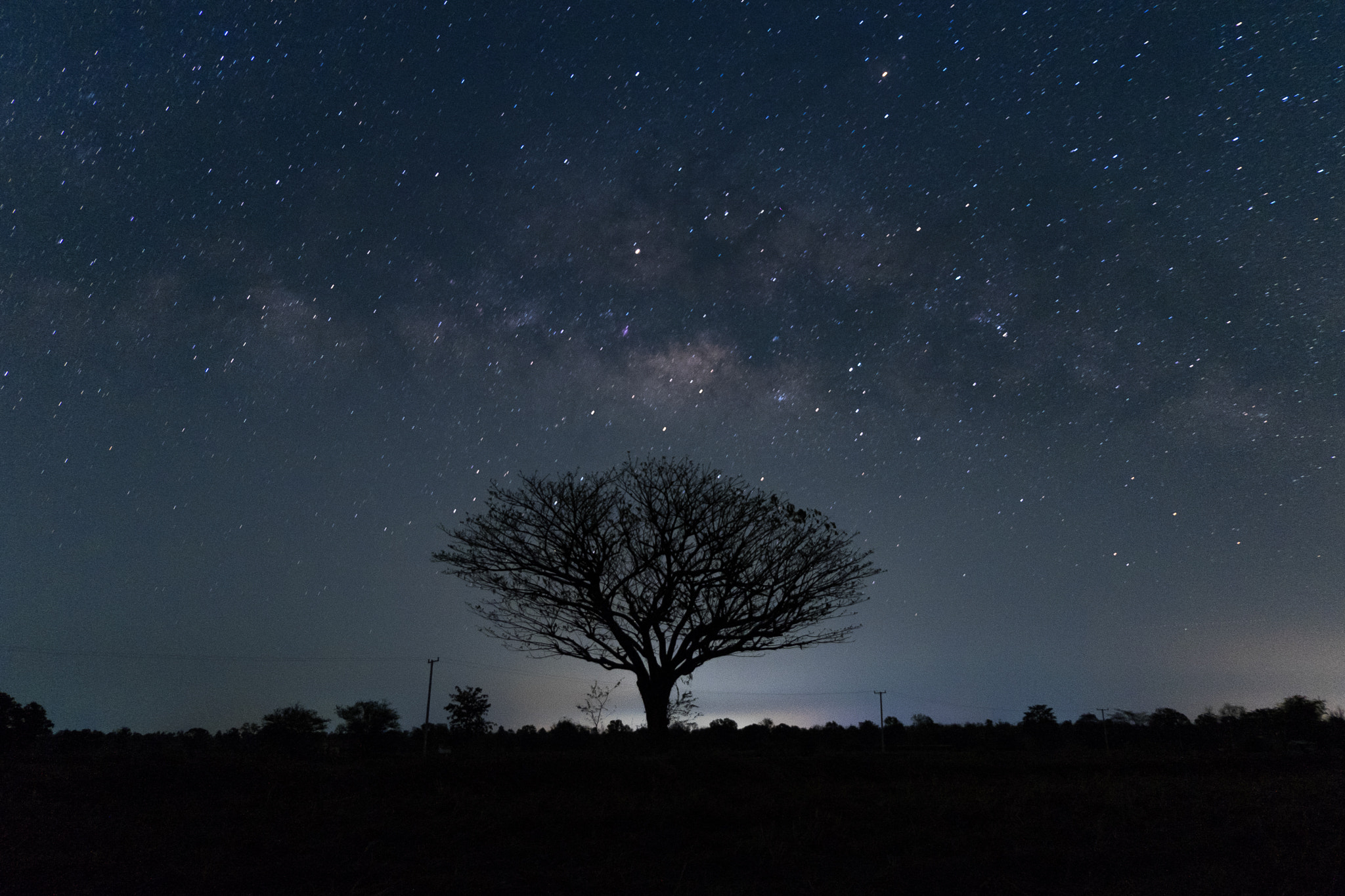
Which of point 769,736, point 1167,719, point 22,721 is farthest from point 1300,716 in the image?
point 22,721

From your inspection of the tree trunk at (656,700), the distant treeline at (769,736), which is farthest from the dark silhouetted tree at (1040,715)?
the tree trunk at (656,700)

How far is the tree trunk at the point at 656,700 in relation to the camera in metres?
19.4

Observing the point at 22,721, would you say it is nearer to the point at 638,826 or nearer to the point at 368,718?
the point at 368,718

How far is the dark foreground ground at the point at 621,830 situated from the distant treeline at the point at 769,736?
15.3 ft

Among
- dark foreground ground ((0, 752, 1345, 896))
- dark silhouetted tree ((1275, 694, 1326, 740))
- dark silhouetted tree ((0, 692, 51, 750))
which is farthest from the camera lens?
dark silhouetted tree ((0, 692, 51, 750))

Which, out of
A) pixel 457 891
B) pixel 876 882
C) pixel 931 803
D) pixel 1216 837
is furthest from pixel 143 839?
pixel 1216 837

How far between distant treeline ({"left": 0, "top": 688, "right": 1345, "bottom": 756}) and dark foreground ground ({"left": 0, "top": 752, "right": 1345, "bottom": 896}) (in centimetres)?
467

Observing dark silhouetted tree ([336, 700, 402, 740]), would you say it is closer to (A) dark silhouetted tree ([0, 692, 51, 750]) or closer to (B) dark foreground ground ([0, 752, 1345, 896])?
(A) dark silhouetted tree ([0, 692, 51, 750])

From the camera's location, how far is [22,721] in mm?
42688

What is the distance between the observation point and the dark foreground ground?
728cm

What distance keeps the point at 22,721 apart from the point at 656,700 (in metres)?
42.0

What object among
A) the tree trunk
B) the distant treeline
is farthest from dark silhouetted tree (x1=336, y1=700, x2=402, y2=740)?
the tree trunk

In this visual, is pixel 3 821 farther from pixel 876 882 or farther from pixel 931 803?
pixel 931 803

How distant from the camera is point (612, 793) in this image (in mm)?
10828
